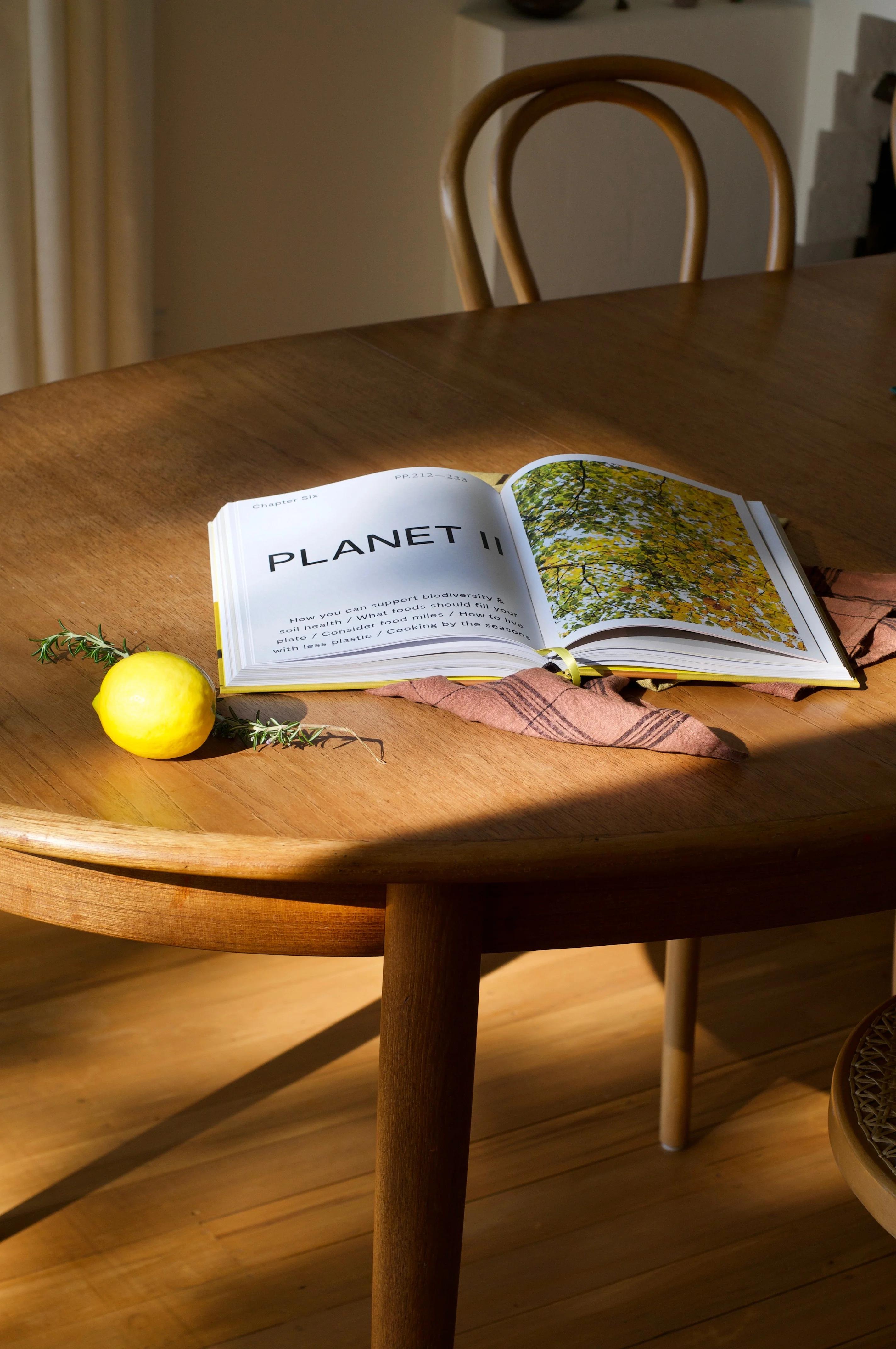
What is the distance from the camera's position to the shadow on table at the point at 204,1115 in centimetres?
147

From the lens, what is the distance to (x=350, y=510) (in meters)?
1.01

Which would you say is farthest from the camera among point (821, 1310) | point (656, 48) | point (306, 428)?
point (656, 48)

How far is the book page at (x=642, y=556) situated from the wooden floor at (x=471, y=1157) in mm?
817

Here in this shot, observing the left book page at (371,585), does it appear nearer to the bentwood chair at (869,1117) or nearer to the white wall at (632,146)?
the bentwood chair at (869,1117)

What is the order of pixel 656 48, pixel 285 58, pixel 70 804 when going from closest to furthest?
pixel 70 804, pixel 285 58, pixel 656 48

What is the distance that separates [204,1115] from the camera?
160 centimetres

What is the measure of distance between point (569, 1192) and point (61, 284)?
1.97 meters

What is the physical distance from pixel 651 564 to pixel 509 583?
0.10 m

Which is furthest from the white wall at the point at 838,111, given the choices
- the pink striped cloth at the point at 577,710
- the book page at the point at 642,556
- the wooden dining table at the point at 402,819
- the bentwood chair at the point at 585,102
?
the pink striped cloth at the point at 577,710

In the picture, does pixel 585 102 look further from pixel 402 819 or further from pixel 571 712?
pixel 402 819

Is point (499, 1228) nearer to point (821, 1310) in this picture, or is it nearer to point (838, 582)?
point (821, 1310)

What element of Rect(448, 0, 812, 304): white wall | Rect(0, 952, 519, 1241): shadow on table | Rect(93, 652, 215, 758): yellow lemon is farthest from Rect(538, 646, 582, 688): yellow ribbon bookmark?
Rect(448, 0, 812, 304): white wall

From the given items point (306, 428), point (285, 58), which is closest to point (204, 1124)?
point (306, 428)

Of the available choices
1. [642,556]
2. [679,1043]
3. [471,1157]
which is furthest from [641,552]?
[471,1157]
